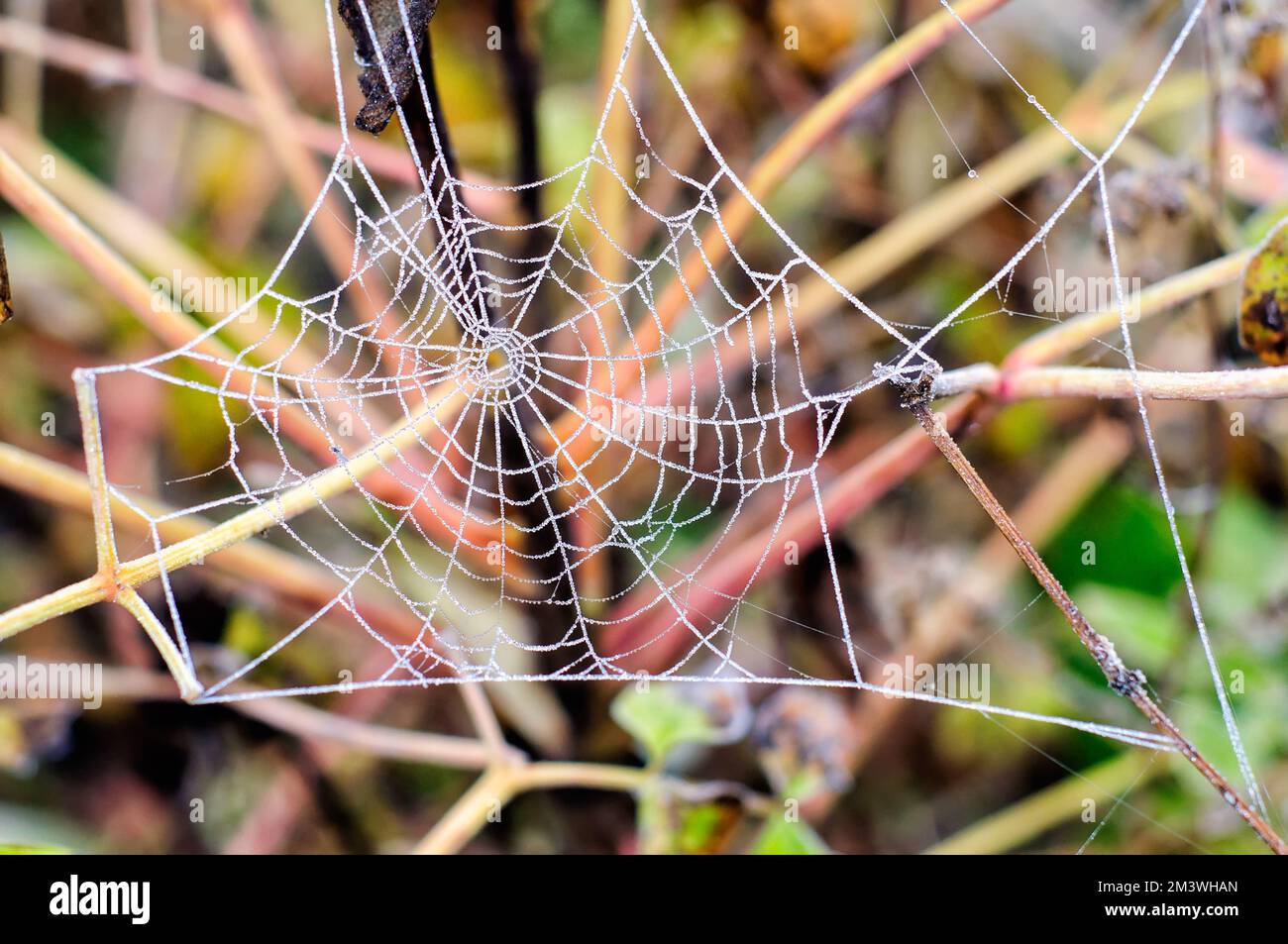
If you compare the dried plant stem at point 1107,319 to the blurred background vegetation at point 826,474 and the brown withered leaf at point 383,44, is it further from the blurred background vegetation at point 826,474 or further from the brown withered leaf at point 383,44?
the brown withered leaf at point 383,44

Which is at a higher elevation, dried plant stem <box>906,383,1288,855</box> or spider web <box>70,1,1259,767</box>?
spider web <box>70,1,1259,767</box>

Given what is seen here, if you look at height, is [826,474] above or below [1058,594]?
above

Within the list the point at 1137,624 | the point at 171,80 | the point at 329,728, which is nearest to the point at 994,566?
the point at 1137,624

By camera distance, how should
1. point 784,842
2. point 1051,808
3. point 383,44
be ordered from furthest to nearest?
point 1051,808 < point 784,842 < point 383,44

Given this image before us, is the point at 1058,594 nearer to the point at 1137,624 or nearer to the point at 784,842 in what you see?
the point at 784,842

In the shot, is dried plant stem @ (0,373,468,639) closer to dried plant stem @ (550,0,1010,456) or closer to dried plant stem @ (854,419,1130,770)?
dried plant stem @ (550,0,1010,456)

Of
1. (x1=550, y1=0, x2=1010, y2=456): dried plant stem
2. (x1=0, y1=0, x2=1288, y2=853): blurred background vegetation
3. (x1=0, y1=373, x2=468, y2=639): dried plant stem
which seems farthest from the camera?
(x1=0, y1=0, x2=1288, y2=853): blurred background vegetation

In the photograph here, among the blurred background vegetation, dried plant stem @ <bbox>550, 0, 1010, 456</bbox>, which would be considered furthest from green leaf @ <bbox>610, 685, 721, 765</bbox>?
dried plant stem @ <bbox>550, 0, 1010, 456</bbox>
